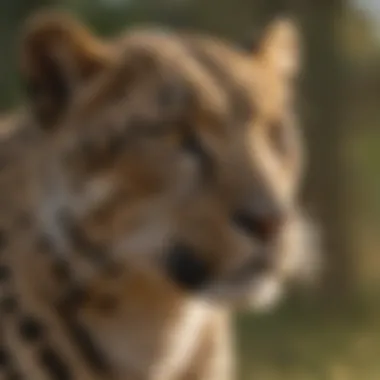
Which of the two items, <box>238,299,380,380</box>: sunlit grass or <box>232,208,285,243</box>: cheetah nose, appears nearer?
<box>232,208,285,243</box>: cheetah nose

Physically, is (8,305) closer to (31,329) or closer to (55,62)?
(31,329)

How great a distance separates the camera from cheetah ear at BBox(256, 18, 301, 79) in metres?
0.70

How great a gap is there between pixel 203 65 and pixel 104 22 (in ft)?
1.58

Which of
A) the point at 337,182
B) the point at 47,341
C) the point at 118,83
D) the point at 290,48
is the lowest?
the point at 47,341

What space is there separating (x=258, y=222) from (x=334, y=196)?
0.59 metres

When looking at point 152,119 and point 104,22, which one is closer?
point 152,119

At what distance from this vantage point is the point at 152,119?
62cm

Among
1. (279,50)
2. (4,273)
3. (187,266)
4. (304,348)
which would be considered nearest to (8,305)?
(4,273)

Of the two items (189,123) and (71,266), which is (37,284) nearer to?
(71,266)

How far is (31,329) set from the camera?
66 centimetres

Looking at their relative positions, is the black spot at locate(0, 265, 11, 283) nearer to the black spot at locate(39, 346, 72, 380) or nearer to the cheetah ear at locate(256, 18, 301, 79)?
the black spot at locate(39, 346, 72, 380)

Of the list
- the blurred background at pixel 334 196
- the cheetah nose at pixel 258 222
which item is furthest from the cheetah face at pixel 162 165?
the blurred background at pixel 334 196

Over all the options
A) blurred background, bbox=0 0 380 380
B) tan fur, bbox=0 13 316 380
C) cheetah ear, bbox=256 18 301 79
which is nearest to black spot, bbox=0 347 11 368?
tan fur, bbox=0 13 316 380

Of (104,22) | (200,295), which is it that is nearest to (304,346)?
(104,22)
